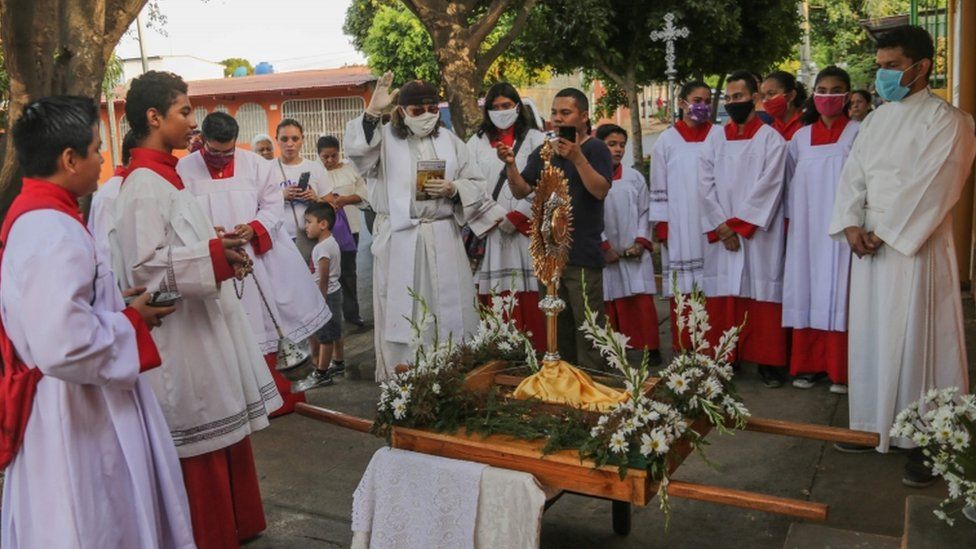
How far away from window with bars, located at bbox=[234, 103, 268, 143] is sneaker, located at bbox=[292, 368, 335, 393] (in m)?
21.6

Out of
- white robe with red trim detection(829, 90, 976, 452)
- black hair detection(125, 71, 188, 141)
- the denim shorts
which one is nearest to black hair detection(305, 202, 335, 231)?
the denim shorts

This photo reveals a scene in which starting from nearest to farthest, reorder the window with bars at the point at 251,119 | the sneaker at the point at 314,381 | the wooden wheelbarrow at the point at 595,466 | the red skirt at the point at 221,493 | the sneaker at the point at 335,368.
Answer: the wooden wheelbarrow at the point at 595,466, the red skirt at the point at 221,493, the sneaker at the point at 314,381, the sneaker at the point at 335,368, the window with bars at the point at 251,119

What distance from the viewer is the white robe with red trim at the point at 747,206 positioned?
21.1ft

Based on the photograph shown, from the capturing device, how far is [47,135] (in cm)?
311

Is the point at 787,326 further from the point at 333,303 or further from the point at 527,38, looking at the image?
the point at 527,38

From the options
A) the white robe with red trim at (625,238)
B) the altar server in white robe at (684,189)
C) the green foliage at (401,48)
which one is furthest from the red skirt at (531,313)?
the green foliage at (401,48)

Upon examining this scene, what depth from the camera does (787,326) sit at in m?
6.41

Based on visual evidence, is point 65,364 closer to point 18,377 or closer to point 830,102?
point 18,377

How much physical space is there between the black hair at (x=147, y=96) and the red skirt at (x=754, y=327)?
4.19 meters

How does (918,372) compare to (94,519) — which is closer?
(94,519)

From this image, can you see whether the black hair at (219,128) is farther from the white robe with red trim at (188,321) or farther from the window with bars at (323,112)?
the window with bars at (323,112)

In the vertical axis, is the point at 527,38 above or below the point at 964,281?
above

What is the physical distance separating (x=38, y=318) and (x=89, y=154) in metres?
0.62

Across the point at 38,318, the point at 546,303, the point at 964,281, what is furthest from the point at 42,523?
the point at 964,281
